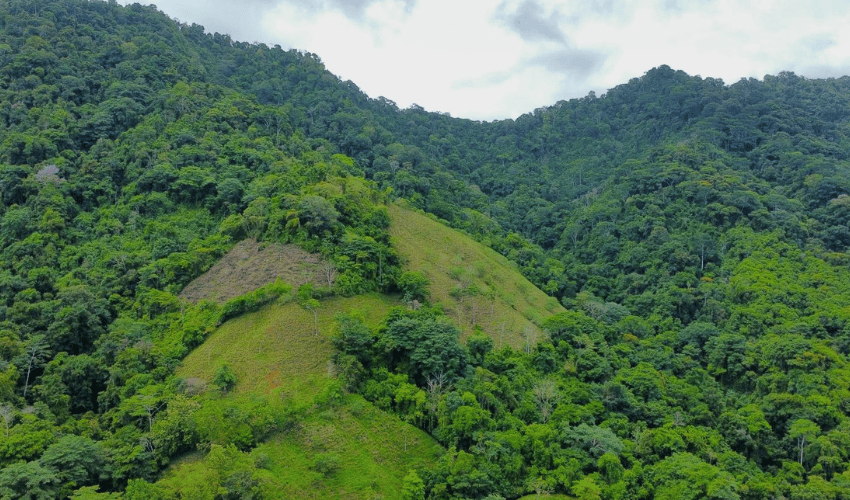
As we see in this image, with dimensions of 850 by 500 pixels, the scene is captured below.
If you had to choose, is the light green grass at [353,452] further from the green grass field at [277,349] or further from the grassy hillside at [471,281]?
the grassy hillside at [471,281]

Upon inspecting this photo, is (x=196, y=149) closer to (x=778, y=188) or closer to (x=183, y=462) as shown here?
(x=183, y=462)

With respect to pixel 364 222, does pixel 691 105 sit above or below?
above

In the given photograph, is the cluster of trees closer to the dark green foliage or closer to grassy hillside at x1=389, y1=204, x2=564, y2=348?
the dark green foliage

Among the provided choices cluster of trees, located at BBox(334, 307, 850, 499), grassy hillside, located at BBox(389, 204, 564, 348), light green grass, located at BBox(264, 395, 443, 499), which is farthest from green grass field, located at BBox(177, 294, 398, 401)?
grassy hillside, located at BBox(389, 204, 564, 348)

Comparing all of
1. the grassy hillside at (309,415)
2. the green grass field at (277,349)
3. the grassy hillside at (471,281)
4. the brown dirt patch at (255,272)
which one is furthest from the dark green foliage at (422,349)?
the brown dirt patch at (255,272)

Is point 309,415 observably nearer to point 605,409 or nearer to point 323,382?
point 323,382

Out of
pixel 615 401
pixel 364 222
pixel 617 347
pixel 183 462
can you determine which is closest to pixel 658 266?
pixel 617 347
